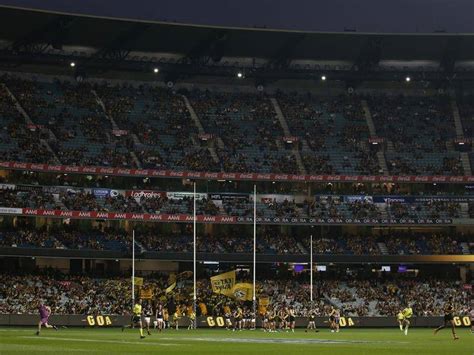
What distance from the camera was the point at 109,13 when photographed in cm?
11725

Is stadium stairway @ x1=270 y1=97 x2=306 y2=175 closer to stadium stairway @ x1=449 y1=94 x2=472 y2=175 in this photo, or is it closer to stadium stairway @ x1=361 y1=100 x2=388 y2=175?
stadium stairway @ x1=361 y1=100 x2=388 y2=175

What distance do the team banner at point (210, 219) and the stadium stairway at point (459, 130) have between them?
25.7ft

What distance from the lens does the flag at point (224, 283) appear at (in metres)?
78.9

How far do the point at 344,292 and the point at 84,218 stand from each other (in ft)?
83.3

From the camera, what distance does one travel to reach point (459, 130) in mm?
Result: 110188

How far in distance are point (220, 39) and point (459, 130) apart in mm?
28947

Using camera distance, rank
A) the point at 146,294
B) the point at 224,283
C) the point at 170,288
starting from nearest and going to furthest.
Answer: the point at 146,294, the point at 224,283, the point at 170,288

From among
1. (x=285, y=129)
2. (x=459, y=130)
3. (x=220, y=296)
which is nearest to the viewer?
(x=220, y=296)

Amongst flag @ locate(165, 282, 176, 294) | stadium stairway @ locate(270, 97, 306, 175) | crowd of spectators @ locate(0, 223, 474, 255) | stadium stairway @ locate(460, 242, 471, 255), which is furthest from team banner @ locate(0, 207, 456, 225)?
flag @ locate(165, 282, 176, 294)

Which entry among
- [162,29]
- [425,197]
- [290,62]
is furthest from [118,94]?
Answer: [425,197]

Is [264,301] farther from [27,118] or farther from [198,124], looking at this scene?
[27,118]

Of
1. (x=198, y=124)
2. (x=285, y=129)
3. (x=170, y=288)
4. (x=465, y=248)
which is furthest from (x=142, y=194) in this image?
(x=465, y=248)

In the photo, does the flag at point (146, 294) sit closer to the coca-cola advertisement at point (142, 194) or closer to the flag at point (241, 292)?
the flag at point (241, 292)

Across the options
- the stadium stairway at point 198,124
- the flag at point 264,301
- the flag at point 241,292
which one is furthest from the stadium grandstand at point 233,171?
the flag at point 264,301
